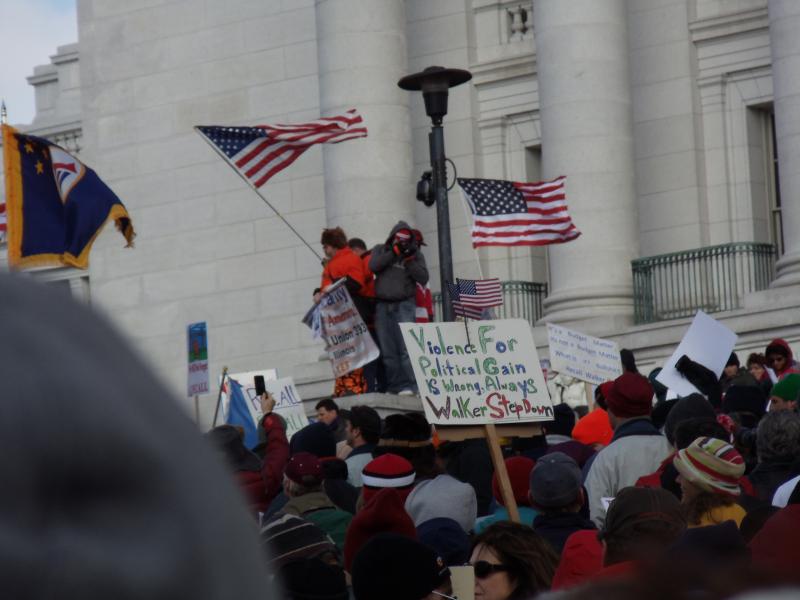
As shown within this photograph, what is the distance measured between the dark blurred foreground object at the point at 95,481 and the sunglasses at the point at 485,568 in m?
4.83

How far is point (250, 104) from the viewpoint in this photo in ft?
92.3

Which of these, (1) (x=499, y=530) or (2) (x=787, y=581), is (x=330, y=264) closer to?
(1) (x=499, y=530)

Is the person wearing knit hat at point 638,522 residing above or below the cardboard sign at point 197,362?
below

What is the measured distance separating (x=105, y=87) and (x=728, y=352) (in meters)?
18.1

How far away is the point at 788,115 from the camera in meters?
22.0

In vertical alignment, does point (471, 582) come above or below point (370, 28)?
below

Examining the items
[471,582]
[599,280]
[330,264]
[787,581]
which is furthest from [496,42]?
[787,581]

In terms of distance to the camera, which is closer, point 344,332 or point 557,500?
point 557,500

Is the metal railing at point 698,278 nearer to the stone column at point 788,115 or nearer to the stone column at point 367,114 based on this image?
the stone column at point 788,115

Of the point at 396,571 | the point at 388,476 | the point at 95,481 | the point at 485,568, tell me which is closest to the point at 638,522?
the point at 485,568

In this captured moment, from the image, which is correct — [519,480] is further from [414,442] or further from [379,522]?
[379,522]

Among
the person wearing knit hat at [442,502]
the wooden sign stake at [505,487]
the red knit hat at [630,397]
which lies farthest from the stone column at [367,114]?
the person wearing knit hat at [442,502]

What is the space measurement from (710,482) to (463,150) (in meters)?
20.6

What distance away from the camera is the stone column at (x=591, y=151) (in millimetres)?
23297
